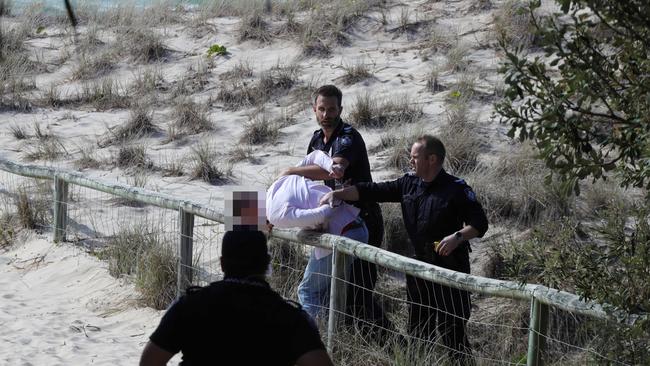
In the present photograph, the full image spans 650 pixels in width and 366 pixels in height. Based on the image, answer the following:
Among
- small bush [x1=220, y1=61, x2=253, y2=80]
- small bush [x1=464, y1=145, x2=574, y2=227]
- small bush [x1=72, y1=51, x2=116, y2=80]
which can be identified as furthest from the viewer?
small bush [x1=72, y1=51, x2=116, y2=80]

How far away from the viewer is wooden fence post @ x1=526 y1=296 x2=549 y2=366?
16.7 ft

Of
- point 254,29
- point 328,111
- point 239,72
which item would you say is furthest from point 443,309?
point 254,29

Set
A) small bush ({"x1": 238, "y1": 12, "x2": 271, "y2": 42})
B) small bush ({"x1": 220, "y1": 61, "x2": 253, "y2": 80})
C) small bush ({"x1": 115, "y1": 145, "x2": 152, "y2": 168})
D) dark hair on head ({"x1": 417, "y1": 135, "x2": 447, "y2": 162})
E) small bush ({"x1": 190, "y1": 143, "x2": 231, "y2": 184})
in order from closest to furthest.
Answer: dark hair on head ({"x1": 417, "y1": 135, "x2": 447, "y2": 162}) → small bush ({"x1": 190, "y1": 143, "x2": 231, "y2": 184}) → small bush ({"x1": 115, "y1": 145, "x2": 152, "y2": 168}) → small bush ({"x1": 220, "y1": 61, "x2": 253, "y2": 80}) → small bush ({"x1": 238, "y1": 12, "x2": 271, "y2": 42})

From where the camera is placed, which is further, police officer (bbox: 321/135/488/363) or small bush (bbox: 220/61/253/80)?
small bush (bbox: 220/61/253/80)

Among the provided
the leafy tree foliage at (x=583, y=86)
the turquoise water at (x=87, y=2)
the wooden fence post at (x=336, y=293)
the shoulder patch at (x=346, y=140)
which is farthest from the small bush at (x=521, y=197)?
the turquoise water at (x=87, y=2)

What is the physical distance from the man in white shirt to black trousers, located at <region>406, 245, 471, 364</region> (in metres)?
0.56

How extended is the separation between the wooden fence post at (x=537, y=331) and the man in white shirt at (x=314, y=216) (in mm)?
1733

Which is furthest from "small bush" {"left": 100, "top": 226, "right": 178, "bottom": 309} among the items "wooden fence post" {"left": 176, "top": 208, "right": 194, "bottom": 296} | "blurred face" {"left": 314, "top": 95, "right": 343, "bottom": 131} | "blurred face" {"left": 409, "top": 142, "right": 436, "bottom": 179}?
"blurred face" {"left": 409, "top": 142, "right": 436, "bottom": 179}

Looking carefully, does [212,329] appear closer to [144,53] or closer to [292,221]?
[292,221]

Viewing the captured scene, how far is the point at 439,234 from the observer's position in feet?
20.6

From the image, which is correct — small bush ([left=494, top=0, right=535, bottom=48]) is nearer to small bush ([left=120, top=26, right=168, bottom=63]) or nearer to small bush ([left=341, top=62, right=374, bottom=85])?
small bush ([left=341, top=62, right=374, bottom=85])

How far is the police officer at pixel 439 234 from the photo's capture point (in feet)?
20.2

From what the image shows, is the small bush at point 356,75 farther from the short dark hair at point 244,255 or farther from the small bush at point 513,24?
the short dark hair at point 244,255

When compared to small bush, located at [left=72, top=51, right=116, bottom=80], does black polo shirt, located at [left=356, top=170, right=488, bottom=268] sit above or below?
below
